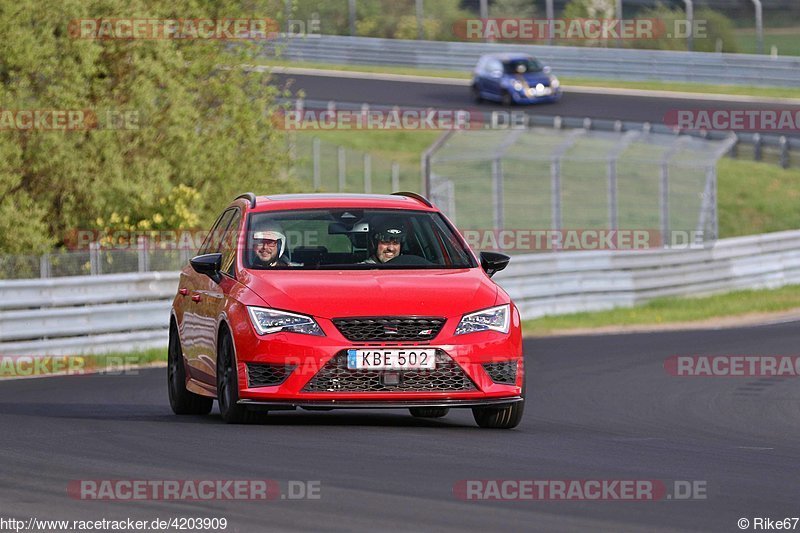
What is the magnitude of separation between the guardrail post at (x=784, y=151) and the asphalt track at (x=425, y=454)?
2671 cm

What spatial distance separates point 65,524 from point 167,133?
17922mm

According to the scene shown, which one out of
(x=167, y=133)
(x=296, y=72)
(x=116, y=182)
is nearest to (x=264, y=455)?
(x=116, y=182)

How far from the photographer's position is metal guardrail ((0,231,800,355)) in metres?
18.3

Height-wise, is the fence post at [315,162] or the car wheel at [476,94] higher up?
the fence post at [315,162]

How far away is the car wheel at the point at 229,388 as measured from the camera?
10547 mm

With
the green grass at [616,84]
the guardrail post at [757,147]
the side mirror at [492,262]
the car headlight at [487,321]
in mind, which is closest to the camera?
the car headlight at [487,321]

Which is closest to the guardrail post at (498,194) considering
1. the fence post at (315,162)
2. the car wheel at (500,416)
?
the fence post at (315,162)

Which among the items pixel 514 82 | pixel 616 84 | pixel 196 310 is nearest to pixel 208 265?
pixel 196 310

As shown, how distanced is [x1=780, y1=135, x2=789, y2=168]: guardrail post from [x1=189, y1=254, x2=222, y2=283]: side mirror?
31725mm

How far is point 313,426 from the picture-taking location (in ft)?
35.4

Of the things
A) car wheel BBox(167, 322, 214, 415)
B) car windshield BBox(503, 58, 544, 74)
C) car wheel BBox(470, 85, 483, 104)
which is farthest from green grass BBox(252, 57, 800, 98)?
car wheel BBox(167, 322, 214, 415)

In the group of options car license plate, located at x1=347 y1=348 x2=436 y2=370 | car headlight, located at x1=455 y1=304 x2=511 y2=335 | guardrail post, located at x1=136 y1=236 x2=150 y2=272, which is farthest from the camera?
guardrail post, located at x1=136 y1=236 x2=150 y2=272

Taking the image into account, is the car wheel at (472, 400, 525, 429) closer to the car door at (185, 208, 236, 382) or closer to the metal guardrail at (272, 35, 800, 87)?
the car door at (185, 208, 236, 382)

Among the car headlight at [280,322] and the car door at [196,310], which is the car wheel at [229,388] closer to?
the car headlight at [280,322]
